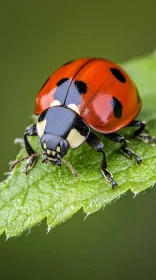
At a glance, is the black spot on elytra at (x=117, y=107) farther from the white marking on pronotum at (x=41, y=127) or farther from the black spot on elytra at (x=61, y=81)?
the white marking on pronotum at (x=41, y=127)

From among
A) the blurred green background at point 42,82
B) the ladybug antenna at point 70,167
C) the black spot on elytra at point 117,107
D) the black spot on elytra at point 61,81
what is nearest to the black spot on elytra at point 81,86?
the black spot on elytra at point 61,81

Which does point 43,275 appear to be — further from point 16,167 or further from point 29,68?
point 29,68

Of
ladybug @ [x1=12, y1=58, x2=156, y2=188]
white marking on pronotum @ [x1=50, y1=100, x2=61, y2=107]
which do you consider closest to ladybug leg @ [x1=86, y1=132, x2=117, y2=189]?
ladybug @ [x1=12, y1=58, x2=156, y2=188]

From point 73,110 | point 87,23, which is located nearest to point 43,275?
point 73,110

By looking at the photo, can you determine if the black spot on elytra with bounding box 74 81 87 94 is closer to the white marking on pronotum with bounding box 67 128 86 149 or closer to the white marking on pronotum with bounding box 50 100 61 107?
the white marking on pronotum with bounding box 50 100 61 107

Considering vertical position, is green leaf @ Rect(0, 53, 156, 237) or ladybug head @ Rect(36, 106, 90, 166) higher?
ladybug head @ Rect(36, 106, 90, 166)

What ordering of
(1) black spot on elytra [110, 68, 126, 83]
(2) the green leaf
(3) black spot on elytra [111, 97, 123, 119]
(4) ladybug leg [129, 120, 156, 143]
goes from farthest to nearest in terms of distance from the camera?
(4) ladybug leg [129, 120, 156, 143], (1) black spot on elytra [110, 68, 126, 83], (3) black spot on elytra [111, 97, 123, 119], (2) the green leaf

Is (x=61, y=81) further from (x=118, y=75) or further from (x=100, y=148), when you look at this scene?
(x=100, y=148)

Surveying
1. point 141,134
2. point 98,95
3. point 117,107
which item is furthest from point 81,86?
point 141,134
